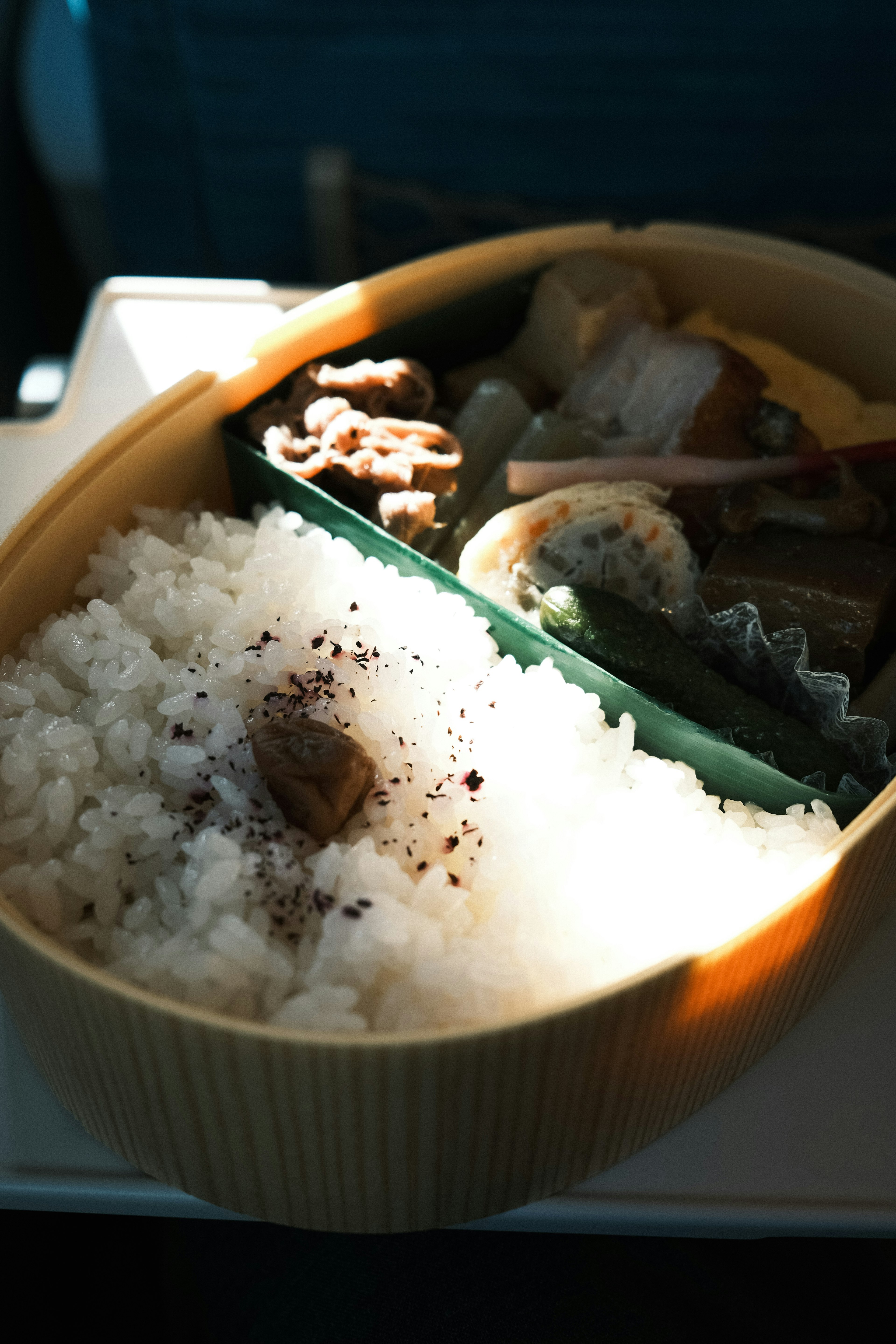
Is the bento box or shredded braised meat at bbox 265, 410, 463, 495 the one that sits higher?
shredded braised meat at bbox 265, 410, 463, 495

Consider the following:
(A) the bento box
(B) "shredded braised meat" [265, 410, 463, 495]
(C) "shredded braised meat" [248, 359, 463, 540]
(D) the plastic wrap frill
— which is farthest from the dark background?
Answer: (D) the plastic wrap frill

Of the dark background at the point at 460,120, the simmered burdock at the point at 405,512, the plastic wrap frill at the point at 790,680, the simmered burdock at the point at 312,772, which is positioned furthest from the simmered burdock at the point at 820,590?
the dark background at the point at 460,120

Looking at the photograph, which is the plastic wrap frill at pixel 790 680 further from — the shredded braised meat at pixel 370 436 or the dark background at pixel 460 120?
the dark background at pixel 460 120

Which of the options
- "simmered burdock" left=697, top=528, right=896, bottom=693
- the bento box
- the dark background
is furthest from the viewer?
the dark background

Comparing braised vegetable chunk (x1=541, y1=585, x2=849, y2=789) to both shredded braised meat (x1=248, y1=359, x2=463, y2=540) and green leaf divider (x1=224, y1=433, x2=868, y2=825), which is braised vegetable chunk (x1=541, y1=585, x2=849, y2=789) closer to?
green leaf divider (x1=224, y1=433, x2=868, y2=825)

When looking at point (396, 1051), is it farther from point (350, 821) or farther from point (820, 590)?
point (820, 590)

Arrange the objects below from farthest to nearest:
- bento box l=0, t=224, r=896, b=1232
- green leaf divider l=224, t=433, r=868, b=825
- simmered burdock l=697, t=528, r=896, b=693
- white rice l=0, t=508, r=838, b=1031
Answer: simmered burdock l=697, t=528, r=896, b=693
green leaf divider l=224, t=433, r=868, b=825
white rice l=0, t=508, r=838, b=1031
bento box l=0, t=224, r=896, b=1232
